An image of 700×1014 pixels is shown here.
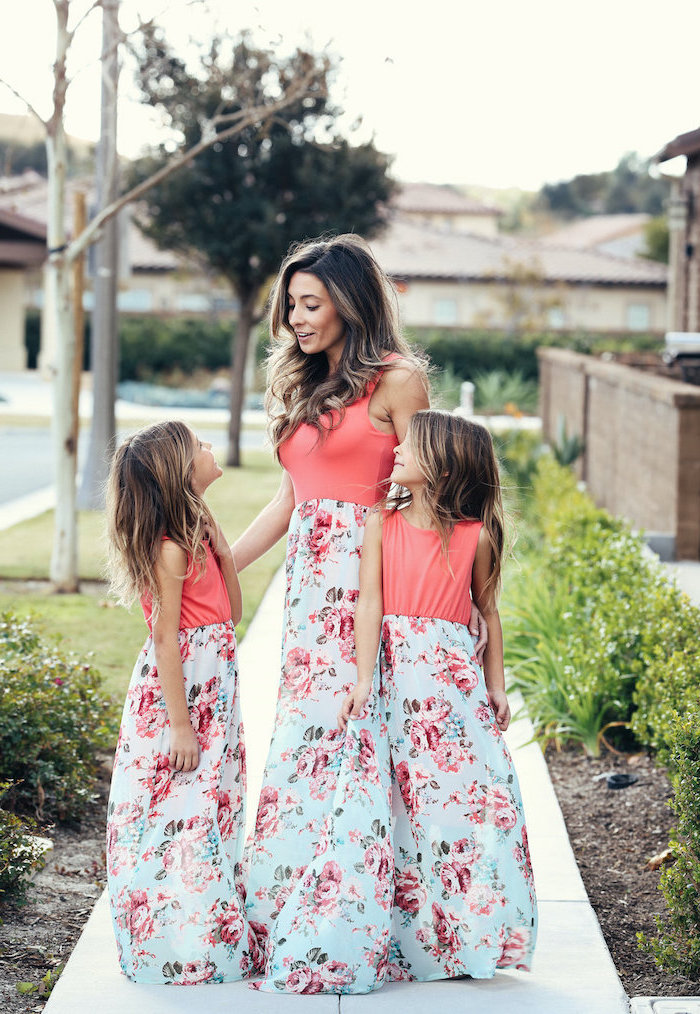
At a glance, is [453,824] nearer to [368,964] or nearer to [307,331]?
[368,964]

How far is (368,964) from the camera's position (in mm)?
3018

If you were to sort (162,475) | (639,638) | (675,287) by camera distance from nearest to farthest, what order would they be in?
(162,475), (639,638), (675,287)

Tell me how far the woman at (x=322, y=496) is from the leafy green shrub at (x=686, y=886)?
2.96 ft

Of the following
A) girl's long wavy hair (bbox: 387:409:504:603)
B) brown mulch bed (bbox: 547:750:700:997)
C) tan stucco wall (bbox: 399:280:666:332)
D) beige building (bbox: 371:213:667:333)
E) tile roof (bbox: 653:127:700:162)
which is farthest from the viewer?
beige building (bbox: 371:213:667:333)

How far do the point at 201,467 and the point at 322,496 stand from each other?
1.15 ft

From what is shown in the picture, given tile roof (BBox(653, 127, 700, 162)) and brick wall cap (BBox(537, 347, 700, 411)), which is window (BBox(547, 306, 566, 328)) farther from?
brick wall cap (BBox(537, 347, 700, 411))

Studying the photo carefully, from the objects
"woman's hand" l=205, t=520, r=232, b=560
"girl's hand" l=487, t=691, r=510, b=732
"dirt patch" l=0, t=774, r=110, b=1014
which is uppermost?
"woman's hand" l=205, t=520, r=232, b=560

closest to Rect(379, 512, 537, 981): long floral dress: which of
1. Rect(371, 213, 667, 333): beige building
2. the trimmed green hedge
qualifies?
the trimmed green hedge

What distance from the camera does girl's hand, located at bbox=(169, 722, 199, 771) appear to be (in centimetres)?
313

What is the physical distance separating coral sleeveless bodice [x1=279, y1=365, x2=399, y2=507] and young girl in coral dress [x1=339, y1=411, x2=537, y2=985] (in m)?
0.12

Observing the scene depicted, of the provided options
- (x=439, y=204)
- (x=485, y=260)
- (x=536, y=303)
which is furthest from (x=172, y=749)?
(x=439, y=204)

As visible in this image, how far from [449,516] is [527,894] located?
951 millimetres

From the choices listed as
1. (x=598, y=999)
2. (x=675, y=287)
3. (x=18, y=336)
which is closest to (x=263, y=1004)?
(x=598, y=999)

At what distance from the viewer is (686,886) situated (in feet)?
10.4
